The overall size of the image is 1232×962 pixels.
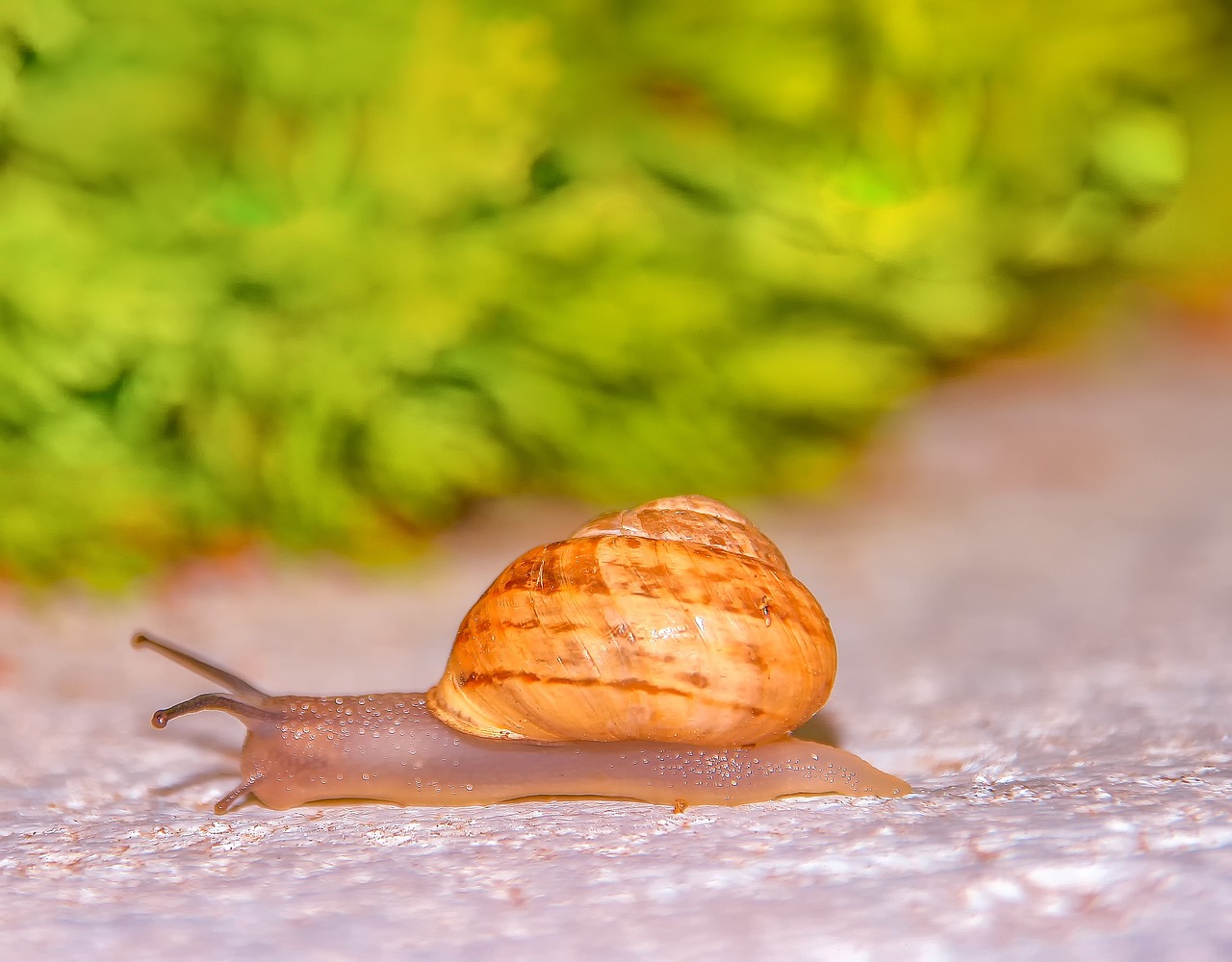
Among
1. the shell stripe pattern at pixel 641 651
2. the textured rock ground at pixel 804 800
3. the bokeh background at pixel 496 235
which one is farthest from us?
the bokeh background at pixel 496 235

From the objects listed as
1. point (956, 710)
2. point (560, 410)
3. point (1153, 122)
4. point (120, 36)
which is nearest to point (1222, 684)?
point (956, 710)

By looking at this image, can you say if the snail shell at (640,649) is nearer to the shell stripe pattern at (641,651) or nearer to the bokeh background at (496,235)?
the shell stripe pattern at (641,651)

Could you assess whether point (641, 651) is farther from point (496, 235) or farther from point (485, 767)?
point (496, 235)

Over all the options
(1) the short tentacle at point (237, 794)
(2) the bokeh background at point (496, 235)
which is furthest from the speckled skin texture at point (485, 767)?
(2) the bokeh background at point (496, 235)

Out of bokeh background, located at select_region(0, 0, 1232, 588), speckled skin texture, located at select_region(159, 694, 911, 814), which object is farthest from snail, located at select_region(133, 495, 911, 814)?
bokeh background, located at select_region(0, 0, 1232, 588)

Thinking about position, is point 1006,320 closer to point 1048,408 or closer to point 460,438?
point 1048,408

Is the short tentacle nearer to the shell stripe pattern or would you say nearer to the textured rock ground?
the textured rock ground
